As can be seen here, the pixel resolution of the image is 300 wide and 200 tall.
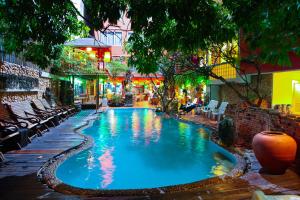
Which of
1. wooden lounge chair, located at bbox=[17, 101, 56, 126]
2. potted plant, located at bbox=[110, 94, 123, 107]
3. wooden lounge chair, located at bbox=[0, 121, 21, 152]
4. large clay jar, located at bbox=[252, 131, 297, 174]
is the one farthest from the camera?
potted plant, located at bbox=[110, 94, 123, 107]

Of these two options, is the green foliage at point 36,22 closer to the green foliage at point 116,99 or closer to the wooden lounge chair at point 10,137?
the wooden lounge chair at point 10,137

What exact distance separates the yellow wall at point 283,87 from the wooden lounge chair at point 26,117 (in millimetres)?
10685

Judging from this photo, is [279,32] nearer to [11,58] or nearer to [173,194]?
[173,194]

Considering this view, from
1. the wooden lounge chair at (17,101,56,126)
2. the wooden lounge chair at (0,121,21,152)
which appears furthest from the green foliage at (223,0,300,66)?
the wooden lounge chair at (17,101,56,126)

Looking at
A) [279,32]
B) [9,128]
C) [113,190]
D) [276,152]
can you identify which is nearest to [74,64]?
[9,128]

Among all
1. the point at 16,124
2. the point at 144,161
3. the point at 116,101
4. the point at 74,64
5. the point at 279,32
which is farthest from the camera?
the point at 116,101

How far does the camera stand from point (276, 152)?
23.0ft

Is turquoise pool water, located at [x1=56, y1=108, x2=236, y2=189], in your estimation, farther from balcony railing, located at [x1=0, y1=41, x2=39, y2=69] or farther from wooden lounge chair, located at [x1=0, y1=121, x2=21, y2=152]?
balcony railing, located at [x1=0, y1=41, x2=39, y2=69]

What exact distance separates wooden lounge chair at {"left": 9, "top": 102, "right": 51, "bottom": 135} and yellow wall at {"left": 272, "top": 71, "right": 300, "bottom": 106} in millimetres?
10685

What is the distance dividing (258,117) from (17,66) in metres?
9.37

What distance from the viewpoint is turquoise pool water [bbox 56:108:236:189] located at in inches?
328

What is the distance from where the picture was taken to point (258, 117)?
9969 millimetres

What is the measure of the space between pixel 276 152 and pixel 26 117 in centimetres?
910

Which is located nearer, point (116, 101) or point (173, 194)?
point (173, 194)
